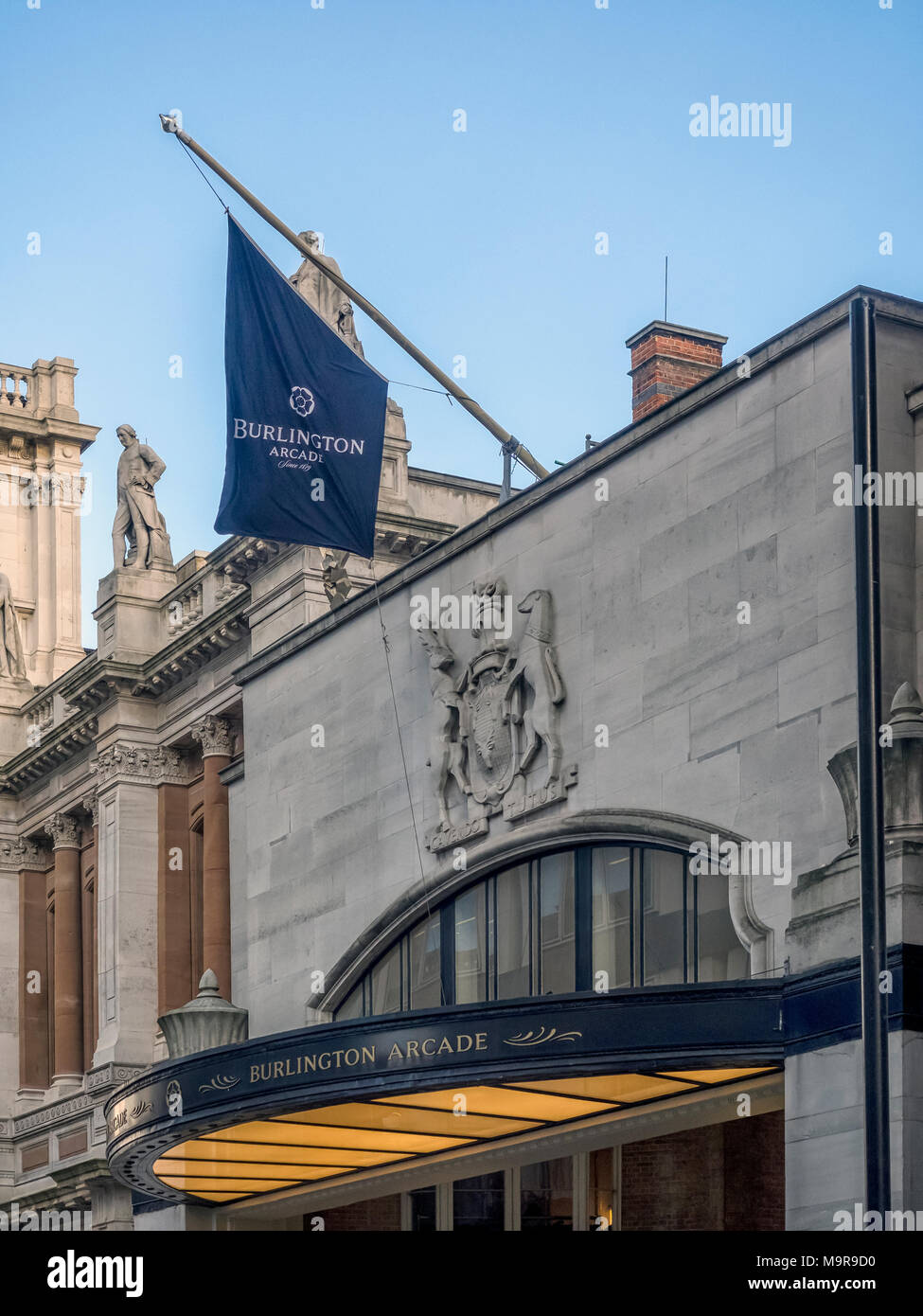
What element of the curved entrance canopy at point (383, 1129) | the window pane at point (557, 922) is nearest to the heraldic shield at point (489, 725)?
the window pane at point (557, 922)

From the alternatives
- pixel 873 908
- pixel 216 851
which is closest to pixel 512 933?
pixel 873 908

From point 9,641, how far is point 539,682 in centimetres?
3087

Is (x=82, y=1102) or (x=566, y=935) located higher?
(x=566, y=935)

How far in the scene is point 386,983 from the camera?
3212cm

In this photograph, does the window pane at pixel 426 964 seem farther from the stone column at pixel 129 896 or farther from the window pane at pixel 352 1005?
the stone column at pixel 129 896

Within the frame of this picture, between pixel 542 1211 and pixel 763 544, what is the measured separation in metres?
14.8

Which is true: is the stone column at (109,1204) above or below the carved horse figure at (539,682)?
below

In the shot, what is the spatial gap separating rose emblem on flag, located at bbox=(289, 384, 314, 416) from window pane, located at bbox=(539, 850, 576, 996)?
6.81m

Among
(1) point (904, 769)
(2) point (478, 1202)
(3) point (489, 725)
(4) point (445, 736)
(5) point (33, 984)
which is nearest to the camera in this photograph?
(1) point (904, 769)

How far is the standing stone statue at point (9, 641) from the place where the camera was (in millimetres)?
56625

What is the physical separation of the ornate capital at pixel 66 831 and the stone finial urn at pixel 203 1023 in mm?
19754

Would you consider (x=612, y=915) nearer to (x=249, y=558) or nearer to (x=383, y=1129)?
(x=383, y=1129)

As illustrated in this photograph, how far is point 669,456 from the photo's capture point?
27.8m
